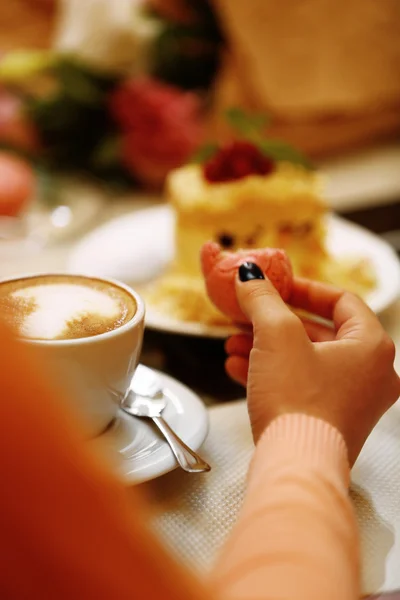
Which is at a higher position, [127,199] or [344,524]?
[344,524]

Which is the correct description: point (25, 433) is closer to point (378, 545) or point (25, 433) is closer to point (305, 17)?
point (378, 545)

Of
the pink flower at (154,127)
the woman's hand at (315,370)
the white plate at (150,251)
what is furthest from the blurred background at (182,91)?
the woman's hand at (315,370)

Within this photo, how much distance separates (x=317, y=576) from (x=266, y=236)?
68 cm

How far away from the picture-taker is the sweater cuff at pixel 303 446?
1.52ft

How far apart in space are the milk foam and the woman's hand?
0.42 ft

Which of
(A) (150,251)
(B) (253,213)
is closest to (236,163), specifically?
(B) (253,213)

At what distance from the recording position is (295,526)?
16.3 inches

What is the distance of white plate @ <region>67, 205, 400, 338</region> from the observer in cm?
104

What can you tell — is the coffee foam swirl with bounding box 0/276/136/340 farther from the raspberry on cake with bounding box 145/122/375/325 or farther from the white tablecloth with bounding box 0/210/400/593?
the raspberry on cake with bounding box 145/122/375/325

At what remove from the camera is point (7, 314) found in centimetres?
60

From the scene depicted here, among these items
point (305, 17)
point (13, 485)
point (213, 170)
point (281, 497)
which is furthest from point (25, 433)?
point (305, 17)

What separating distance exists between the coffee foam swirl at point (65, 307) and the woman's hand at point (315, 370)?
12 centimetres

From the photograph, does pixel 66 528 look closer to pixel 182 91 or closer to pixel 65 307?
pixel 65 307

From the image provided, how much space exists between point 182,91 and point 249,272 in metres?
1.12
